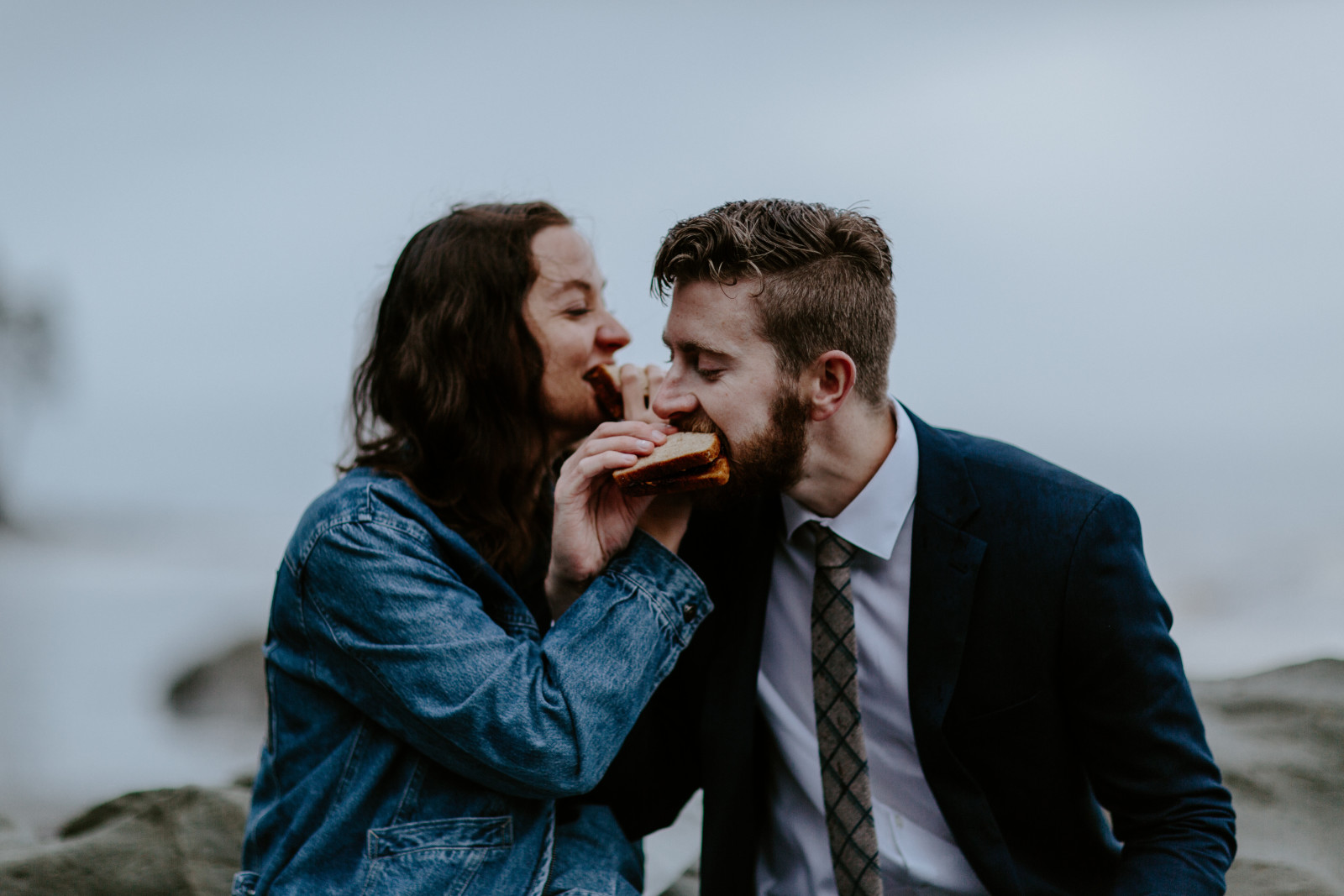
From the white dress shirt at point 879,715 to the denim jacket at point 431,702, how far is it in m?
0.37

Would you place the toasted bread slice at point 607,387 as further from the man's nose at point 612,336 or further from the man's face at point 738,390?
the man's face at point 738,390

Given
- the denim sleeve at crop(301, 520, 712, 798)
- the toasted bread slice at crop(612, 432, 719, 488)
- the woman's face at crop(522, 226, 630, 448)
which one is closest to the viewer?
the denim sleeve at crop(301, 520, 712, 798)

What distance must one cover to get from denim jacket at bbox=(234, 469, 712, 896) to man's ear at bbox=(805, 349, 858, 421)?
1.74 ft

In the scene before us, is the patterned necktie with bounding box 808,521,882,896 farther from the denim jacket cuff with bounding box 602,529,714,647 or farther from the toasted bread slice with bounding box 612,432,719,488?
the toasted bread slice with bounding box 612,432,719,488

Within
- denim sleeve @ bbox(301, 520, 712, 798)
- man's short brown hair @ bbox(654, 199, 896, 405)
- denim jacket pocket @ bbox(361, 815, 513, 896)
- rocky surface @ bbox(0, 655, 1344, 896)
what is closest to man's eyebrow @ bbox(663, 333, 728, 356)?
man's short brown hair @ bbox(654, 199, 896, 405)

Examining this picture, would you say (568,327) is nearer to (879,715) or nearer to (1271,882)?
(879,715)

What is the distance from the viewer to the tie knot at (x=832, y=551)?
2.60m

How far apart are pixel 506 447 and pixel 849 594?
105 cm

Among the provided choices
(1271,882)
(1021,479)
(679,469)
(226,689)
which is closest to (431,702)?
(679,469)

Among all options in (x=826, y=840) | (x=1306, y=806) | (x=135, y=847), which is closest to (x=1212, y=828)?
(x=826, y=840)

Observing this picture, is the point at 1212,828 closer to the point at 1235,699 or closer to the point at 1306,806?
the point at 1306,806

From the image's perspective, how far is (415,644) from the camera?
2.31m

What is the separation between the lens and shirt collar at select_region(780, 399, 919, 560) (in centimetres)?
258

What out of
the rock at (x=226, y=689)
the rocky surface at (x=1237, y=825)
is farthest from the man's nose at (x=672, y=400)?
the rock at (x=226, y=689)
